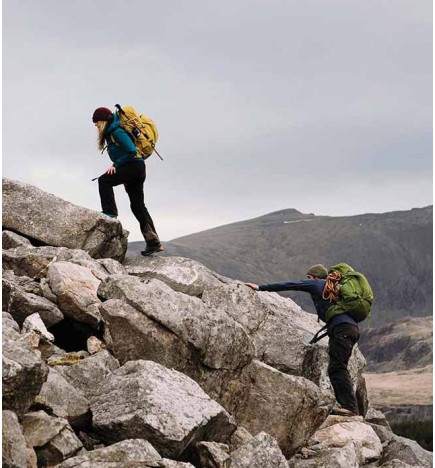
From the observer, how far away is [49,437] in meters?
12.9

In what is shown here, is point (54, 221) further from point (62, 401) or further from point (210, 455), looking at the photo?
point (210, 455)

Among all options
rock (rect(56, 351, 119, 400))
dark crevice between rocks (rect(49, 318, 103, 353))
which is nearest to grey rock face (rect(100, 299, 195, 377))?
rock (rect(56, 351, 119, 400))

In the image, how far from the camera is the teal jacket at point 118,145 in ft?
79.2

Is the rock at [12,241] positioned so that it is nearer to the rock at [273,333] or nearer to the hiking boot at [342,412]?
the rock at [273,333]

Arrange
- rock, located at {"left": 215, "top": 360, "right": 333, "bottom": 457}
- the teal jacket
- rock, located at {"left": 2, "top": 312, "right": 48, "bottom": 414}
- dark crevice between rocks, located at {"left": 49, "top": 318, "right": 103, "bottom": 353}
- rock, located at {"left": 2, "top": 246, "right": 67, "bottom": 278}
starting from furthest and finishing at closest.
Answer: the teal jacket → rock, located at {"left": 2, "top": 246, "right": 67, "bottom": 278} → dark crevice between rocks, located at {"left": 49, "top": 318, "right": 103, "bottom": 353} → rock, located at {"left": 215, "top": 360, "right": 333, "bottom": 457} → rock, located at {"left": 2, "top": 312, "right": 48, "bottom": 414}

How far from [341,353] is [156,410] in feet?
28.1

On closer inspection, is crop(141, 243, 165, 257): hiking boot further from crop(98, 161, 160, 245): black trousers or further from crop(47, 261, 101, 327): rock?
crop(47, 261, 101, 327): rock

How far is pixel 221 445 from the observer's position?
597 inches

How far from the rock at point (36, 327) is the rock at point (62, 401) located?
2365 millimetres

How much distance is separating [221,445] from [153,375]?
195 centimetres

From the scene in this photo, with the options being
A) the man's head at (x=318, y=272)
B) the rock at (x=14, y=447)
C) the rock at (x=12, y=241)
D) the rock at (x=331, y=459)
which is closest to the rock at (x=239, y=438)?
the rock at (x=331, y=459)

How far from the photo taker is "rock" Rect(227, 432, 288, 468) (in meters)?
14.3

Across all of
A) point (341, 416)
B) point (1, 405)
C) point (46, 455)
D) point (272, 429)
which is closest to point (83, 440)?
point (46, 455)

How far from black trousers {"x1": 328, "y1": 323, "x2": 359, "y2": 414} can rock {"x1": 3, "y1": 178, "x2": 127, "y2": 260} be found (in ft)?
29.1
